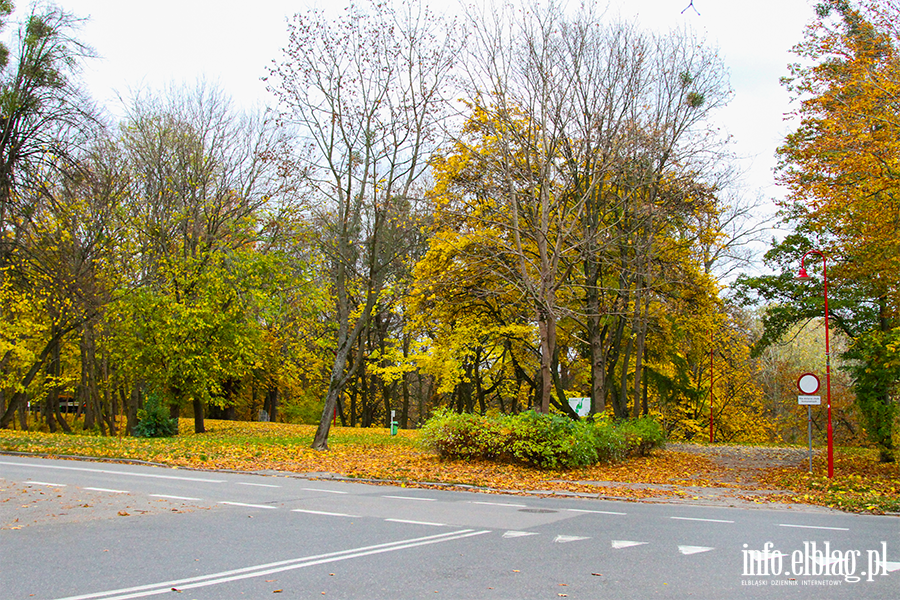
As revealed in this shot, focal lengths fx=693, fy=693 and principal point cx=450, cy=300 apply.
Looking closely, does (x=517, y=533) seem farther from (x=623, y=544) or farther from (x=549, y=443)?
(x=549, y=443)

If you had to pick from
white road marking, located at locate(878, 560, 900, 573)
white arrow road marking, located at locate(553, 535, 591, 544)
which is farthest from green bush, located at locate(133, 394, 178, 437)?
white road marking, located at locate(878, 560, 900, 573)

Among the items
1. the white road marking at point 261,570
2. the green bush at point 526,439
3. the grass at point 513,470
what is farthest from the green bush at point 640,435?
the white road marking at point 261,570

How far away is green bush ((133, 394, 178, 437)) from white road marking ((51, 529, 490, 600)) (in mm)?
22933

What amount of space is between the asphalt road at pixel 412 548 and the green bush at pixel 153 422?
53.9 ft

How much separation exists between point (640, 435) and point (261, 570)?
16.8 meters

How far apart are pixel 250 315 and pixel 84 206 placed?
8.19m

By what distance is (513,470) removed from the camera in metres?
16.1

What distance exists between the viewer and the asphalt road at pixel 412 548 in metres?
5.66

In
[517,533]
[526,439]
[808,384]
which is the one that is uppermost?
[808,384]

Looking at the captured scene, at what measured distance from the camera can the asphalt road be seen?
18.6 feet

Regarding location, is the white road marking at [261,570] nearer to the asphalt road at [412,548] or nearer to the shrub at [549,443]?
the asphalt road at [412,548]

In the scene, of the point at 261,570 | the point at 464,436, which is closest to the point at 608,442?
the point at 464,436

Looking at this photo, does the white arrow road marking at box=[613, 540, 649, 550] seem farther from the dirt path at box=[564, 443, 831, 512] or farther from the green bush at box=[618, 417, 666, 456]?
the green bush at box=[618, 417, 666, 456]

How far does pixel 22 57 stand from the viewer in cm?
1892
